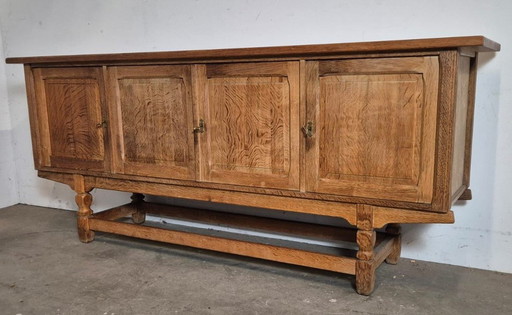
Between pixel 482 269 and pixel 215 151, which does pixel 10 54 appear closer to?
pixel 215 151

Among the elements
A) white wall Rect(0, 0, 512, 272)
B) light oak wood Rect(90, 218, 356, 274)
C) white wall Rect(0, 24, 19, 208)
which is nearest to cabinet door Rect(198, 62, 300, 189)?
light oak wood Rect(90, 218, 356, 274)

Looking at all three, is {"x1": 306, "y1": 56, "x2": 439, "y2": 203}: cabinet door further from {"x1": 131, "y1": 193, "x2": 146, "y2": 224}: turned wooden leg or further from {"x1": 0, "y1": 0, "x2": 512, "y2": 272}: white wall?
{"x1": 131, "y1": 193, "x2": 146, "y2": 224}: turned wooden leg

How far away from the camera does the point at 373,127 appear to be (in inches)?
85.0

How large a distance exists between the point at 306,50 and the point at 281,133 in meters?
0.41

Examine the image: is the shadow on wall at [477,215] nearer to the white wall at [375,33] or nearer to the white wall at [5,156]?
the white wall at [375,33]

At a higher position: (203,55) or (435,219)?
(203,55)

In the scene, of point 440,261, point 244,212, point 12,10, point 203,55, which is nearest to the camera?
point 203,55

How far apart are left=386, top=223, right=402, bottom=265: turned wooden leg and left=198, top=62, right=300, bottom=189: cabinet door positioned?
745mm

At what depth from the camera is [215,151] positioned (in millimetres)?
2551

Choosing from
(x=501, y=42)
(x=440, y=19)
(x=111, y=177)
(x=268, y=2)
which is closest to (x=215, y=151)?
(x=111, y=177)

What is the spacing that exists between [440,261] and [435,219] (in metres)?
0.79

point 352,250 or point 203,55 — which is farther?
point 352,250

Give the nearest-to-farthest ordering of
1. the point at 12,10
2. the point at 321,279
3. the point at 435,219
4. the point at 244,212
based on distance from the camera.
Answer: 1. the point at 435,219
2. the point at 321,279
3. the point at 244,212
4. the point at 12,10

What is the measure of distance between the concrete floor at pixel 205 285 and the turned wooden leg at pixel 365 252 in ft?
0.22
